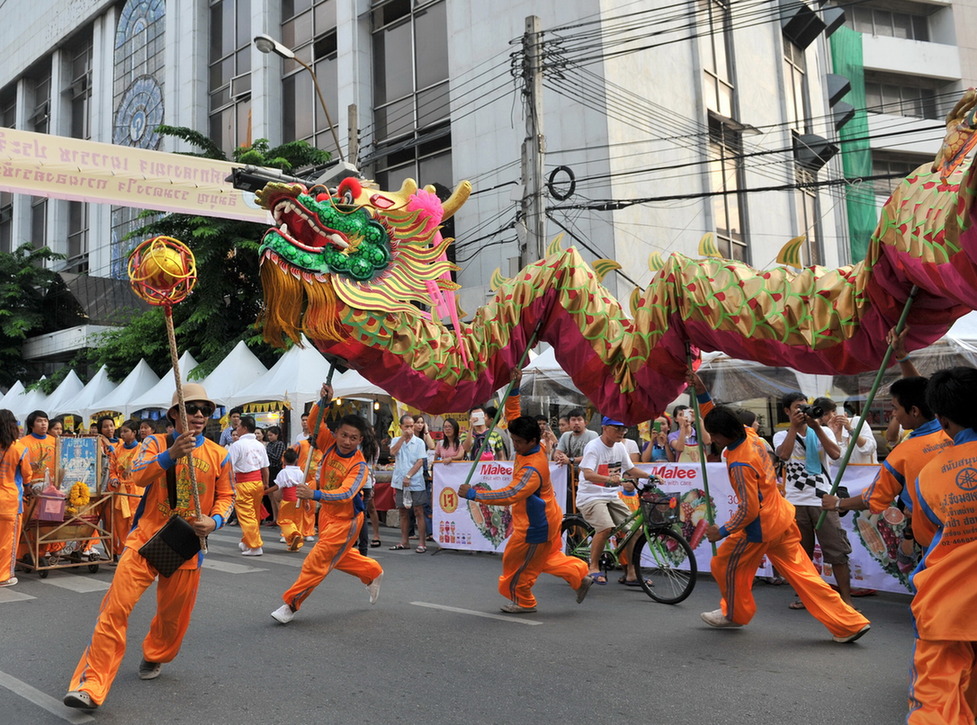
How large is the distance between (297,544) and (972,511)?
296 inches

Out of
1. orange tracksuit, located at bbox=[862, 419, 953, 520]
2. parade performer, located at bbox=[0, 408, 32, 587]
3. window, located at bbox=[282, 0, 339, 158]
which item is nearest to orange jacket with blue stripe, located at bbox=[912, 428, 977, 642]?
orange tracksuit, located at bbox=[862, 419, 953, 520]

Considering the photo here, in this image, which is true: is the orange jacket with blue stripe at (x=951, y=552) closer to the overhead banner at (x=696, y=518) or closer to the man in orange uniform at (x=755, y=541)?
the man in orange uniform at (x=755, y=541)

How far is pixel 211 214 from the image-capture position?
11422 millimetres

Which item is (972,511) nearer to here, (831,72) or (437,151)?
(437,151)

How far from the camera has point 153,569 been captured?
14.4 ft

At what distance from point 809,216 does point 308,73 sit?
14.1 metres

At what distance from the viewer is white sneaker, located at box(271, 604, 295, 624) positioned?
6117 mm

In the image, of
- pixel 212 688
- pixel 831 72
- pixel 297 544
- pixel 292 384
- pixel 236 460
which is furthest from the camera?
pixel 831 72

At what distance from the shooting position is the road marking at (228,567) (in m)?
8.80

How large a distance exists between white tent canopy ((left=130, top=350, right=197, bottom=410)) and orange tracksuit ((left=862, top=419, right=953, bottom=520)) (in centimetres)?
1413

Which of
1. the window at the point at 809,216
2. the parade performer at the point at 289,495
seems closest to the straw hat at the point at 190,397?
the parade performer at the point at 289,495

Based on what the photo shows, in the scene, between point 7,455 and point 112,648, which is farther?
point 7,455

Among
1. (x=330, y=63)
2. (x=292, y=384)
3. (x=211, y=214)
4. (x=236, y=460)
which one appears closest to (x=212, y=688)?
(x=236, y=460)

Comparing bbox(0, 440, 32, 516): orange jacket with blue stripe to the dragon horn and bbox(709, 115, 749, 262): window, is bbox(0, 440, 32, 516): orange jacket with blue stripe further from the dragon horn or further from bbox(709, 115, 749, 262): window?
bbox(709, 115, 749, 262): window
